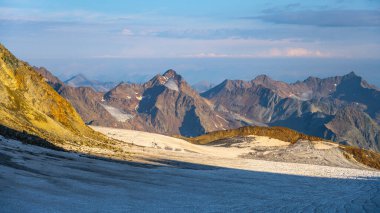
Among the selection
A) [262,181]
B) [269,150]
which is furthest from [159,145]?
[262,181]

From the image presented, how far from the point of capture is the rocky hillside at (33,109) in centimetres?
4244

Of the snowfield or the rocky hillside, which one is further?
the rocky hillside

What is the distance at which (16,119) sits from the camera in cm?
4319

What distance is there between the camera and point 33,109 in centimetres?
4909

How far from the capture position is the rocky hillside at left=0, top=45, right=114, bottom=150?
42438 mm

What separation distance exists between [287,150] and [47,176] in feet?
195

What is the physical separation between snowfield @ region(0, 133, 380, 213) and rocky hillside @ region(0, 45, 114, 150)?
27.1 ft

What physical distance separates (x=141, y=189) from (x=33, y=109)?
26126 mm

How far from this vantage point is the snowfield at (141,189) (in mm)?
20391

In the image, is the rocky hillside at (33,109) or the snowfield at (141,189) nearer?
the snowfield at (141,189)

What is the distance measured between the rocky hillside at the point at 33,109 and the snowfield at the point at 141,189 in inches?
325

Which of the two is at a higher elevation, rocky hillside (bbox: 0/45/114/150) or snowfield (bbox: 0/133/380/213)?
rocky hillside (bbox: 0/45/114/150)

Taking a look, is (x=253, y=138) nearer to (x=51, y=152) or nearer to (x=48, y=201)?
(x=51, y=152)

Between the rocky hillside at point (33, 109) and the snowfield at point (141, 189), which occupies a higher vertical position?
the rocky hillside at point (33, 109)
